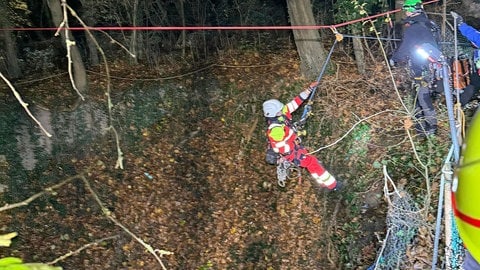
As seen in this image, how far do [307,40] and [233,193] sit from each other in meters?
3.41

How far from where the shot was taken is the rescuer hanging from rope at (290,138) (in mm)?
7660

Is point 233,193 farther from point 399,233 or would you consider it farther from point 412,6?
point 412,6

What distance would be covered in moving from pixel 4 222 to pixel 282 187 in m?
4.75

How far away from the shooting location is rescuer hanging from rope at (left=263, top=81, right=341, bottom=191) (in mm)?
7660

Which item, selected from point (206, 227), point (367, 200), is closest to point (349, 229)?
point (367, 200)

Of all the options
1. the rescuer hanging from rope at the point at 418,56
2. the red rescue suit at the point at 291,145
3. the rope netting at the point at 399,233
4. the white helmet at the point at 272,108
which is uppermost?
the rescuer hanging from rope at the point at 418,56

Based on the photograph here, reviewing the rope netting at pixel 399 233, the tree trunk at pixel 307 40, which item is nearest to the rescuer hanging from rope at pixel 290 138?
the rope netting at pixel 399 233

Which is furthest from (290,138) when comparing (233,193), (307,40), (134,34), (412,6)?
(134,34)

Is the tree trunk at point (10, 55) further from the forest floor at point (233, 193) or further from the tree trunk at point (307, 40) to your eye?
the tree trunk at point (307, 40)

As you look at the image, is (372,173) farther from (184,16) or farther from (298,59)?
(184,16)

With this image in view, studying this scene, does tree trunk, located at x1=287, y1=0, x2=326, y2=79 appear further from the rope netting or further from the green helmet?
the rope netting

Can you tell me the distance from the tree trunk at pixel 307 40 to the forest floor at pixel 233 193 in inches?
13.7

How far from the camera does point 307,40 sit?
10492mm

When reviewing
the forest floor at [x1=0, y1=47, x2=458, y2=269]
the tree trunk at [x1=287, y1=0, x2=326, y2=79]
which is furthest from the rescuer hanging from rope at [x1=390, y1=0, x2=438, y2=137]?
the tree trunk at [x1=287, y1=0, x2=326, y2=79]
